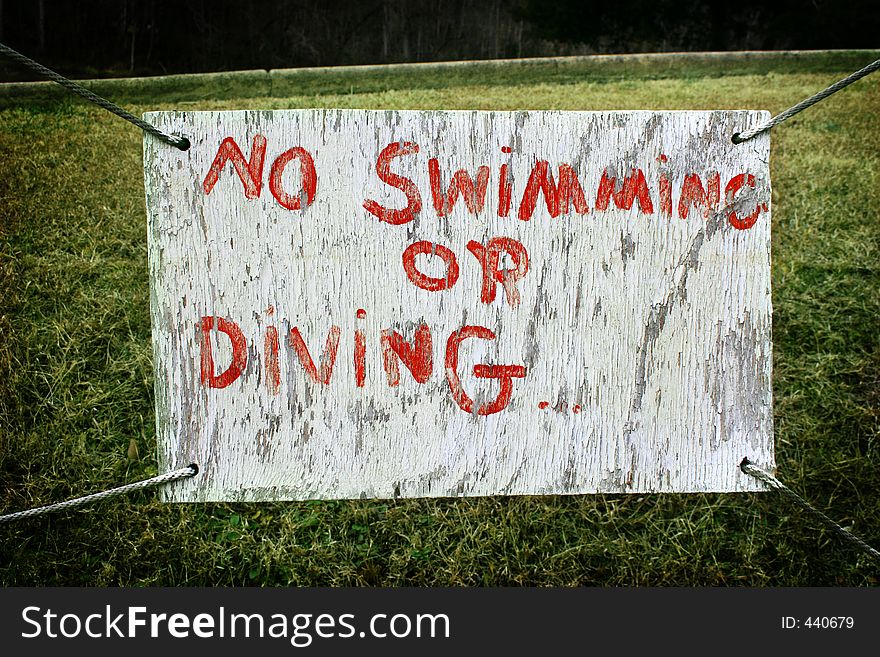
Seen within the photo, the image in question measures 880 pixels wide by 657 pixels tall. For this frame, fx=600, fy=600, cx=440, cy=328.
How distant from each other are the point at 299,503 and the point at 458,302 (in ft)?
2.22

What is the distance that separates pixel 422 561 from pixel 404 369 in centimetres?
55

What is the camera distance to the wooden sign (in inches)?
32.8

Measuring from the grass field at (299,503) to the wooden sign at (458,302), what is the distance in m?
0.41

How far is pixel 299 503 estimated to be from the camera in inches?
50.6

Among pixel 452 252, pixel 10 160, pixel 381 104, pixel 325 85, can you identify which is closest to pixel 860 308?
pixel 452 252

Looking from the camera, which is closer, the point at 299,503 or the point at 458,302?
the point at 458,302

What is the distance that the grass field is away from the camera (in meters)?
1.21

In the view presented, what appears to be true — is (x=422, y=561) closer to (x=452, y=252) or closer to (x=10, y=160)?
(x=452, y=252)

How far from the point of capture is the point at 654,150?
0.85 metres

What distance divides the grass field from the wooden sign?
410mm

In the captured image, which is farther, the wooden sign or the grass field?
the grass field

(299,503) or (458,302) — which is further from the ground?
(458,302)

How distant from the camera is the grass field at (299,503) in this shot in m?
1.21

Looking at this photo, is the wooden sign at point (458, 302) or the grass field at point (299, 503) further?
the grass field at point (299, 503)
